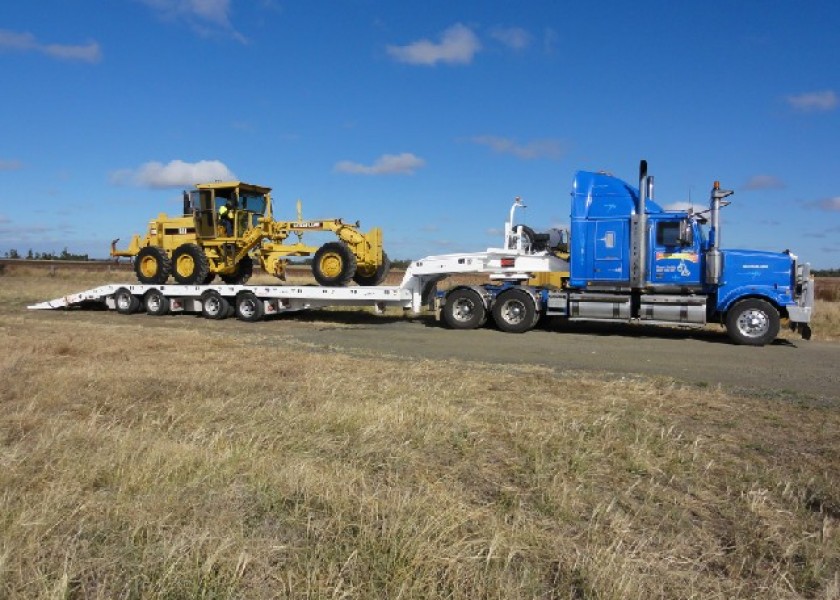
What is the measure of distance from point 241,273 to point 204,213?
90.0 inches

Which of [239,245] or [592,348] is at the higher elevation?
[239,245]

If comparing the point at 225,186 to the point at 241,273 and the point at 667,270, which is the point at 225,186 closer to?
the point at 241,273

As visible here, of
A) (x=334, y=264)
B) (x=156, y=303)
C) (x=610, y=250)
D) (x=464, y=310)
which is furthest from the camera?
(x=156, y=303)

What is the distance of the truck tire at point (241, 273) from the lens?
19703mm

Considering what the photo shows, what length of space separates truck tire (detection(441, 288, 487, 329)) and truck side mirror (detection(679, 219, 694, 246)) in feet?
15.5

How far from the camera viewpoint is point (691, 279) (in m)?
14.5

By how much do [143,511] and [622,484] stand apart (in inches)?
119

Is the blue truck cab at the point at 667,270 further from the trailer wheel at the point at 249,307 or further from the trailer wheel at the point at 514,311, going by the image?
the trailer wheel at the point at 249,307

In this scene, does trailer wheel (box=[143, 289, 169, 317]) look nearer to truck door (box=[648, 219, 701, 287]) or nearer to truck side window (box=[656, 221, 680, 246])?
truck door (box=[648, 219, 701, 287])

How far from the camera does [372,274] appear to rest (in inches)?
719

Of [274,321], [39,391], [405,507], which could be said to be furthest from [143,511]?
[274,321]

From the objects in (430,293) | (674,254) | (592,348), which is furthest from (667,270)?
(430,293)

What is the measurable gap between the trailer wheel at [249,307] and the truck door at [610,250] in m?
8.66

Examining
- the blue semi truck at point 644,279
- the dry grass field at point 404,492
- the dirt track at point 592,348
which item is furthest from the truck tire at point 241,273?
the dry grass field at point 404,492
